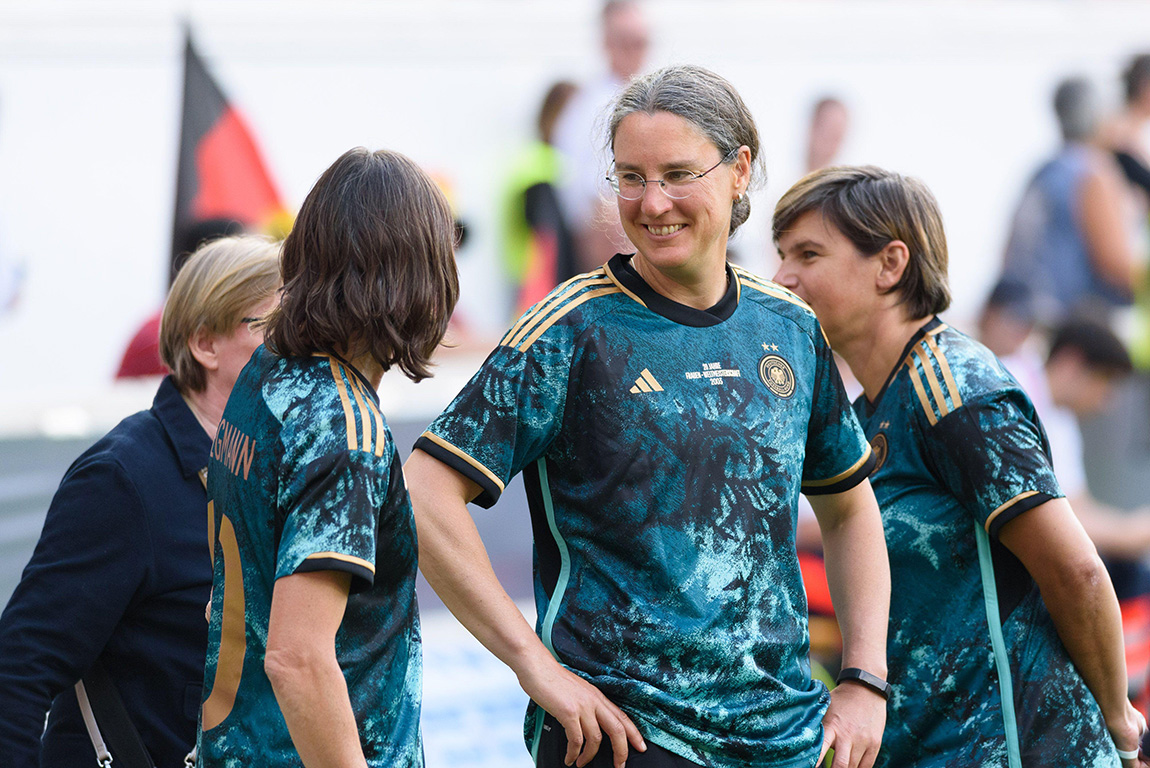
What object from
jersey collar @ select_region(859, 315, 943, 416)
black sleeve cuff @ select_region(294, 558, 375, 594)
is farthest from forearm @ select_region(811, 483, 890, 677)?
black sleeve cuff @ select_region(294, 558, 375, 594)

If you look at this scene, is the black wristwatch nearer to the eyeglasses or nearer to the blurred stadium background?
the eyeglasses

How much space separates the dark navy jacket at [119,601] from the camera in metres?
1.88

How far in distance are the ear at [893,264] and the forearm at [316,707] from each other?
135cm

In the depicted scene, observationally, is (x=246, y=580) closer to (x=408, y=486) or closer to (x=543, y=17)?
(x=408, y=486)

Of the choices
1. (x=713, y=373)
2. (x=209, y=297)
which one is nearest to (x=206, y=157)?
(x=209, y=297)

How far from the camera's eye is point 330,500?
154 cm

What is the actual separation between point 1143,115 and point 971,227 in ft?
4.32

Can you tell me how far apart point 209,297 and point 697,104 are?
906 millimetres

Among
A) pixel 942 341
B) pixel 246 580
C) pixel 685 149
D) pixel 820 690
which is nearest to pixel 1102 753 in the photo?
pixel 820 690

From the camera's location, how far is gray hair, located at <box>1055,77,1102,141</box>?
630cm

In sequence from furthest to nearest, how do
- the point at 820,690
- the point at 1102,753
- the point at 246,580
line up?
A: the point at 1102,753, the point at 820,690, the point at 246,580

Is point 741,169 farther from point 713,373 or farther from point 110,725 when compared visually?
point 110,725

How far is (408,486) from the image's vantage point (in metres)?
1.88

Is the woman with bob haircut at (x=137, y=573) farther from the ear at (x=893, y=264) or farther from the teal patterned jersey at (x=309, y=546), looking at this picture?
the ear at (x=893, y=264)
